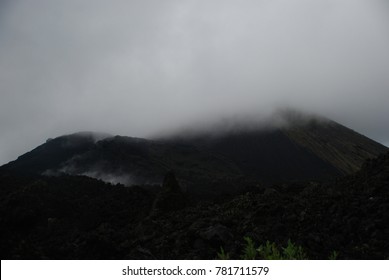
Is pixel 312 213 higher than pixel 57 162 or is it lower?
lower

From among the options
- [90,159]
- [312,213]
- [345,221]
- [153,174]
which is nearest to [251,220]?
[312,213]

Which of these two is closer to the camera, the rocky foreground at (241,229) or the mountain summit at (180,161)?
the rocky foreground at (241,229)

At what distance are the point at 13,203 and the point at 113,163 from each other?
346 feet

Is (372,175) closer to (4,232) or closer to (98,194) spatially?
(4,232)

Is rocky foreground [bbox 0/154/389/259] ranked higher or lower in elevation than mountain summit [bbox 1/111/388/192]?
lower

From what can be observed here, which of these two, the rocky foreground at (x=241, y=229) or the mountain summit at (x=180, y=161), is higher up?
the mountain summit at (x=180, y=161)

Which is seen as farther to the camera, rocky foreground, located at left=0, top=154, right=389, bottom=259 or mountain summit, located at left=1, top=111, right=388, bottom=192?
mountain summit, located at left=1, top=111, right=388, bottom=192

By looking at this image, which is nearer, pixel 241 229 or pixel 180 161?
pixel 241 229

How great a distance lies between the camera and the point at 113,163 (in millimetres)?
146750

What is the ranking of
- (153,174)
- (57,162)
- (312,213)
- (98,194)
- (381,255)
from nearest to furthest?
(381,255) → (312,213) → (98,194) → (153,174) → (57,162)

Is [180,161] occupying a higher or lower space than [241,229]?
higher

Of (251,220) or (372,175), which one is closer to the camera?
(251,220)
